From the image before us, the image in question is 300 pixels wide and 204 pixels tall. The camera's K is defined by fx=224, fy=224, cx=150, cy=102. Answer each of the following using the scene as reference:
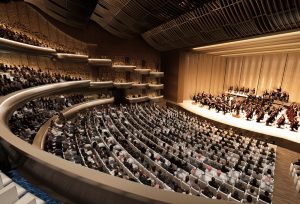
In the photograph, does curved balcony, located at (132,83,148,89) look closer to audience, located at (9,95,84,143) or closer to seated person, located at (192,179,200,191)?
audience, located at (9,95,84,143)

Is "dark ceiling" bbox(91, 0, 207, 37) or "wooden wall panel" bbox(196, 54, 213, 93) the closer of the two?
"dark ceiling" bbox(91, 0, 207, 37)

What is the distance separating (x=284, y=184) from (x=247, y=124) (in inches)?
265

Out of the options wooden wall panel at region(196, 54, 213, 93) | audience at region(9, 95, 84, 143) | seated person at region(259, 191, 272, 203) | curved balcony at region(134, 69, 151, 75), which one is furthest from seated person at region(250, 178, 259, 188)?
wooden wall panel at region(196, 54, 213, 93)

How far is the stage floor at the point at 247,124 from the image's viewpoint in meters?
11.7

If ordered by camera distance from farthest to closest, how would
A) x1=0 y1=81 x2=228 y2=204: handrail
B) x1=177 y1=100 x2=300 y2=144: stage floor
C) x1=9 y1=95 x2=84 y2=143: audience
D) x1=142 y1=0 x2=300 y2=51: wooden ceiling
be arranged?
x1=177 y1=100 x2=300 y2=144: stage floor, x1=142 y1=0 x2=300 y2=51: wooden ceiling, x1=9 y1=95 x2=84 y2=143: audience, x1=0 y1=81 x2=228 y2=204: handrail

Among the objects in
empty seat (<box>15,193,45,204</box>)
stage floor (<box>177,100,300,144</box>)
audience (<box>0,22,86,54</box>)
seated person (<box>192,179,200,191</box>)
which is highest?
audience (<box>0,22,86,54</box>)

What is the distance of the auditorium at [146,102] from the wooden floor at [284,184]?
0.04 m

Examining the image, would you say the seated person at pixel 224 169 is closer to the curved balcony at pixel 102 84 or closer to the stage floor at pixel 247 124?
the stage floor at pixel 247 124

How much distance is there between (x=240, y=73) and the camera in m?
23.3

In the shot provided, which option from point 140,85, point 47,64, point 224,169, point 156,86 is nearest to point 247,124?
point 224,169

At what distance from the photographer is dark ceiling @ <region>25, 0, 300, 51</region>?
9.96 m

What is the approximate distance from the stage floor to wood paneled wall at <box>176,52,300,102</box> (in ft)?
15.8

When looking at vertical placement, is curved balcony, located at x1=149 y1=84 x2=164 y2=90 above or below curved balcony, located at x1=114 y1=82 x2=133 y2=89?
below

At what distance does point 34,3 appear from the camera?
1470 centimetres
